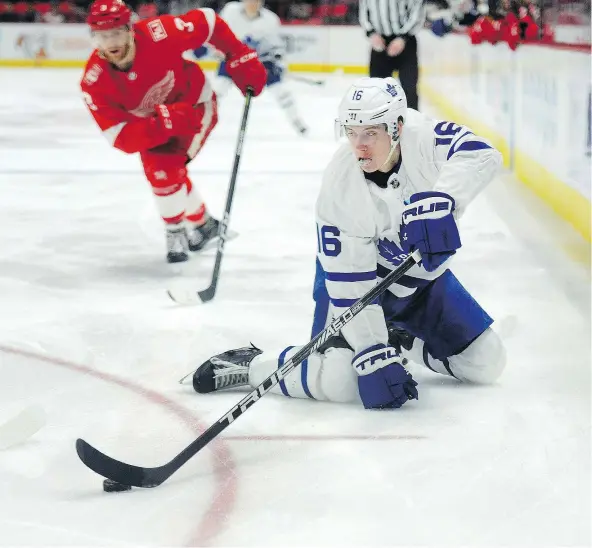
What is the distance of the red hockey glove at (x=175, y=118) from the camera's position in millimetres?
3605

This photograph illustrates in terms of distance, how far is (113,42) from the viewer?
352 centimetres

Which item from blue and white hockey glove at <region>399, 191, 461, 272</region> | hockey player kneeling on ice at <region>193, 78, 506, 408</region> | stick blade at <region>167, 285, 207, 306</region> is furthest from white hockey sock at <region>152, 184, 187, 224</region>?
blue and white hockey glove at <region>399, 191, 461, 272</region>

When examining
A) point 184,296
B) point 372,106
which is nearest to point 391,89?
point 372,106

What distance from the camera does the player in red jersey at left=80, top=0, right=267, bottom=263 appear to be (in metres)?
Result: 3.59

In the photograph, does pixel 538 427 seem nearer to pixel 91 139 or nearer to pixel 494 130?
pixel 494 130

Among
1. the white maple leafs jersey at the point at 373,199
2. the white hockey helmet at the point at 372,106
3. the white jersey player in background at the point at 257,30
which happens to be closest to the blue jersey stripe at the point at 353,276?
the white maple leafs jersey at the point at 373,199

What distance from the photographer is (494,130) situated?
6.10 meters

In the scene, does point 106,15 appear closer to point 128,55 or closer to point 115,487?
point 128,55

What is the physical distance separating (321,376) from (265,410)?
0.47 ft

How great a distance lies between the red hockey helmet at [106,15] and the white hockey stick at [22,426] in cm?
157

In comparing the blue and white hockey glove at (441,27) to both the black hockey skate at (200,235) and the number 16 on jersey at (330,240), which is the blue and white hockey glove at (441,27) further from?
the number 16 on jersey at (330,240)

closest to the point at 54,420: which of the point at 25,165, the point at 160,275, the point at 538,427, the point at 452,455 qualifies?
the point at 452,455

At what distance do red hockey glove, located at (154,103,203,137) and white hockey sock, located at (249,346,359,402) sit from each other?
137 cm

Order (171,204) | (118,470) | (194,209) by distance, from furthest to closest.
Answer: (194,209)
(171,204)
(118,470)
